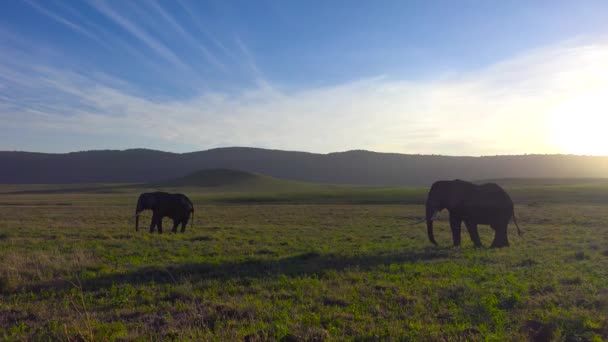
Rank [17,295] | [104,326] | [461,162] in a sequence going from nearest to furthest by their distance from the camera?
[104,326] < [17,295] < [461,162]

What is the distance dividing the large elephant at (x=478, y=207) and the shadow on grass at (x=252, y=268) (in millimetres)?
2236

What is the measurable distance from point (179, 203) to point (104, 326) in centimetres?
1566

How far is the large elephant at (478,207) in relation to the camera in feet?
48.6

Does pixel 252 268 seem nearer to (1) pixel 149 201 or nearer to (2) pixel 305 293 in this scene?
(2) pixel 305 293

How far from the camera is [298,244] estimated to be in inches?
642

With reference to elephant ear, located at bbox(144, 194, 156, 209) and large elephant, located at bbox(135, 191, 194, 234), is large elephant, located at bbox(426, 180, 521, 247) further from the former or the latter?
elephant ear, located at bbox(144, 194, 156, 209)

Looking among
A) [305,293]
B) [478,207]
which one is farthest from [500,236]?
[305,293]

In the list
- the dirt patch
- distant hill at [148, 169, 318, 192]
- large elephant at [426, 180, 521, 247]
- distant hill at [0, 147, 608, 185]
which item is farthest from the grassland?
distant hill at [0, 147, 608, 185]

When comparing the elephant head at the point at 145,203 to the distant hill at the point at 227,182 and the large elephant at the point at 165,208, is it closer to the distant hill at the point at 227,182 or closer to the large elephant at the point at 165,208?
the large elephant at the point at 165,208

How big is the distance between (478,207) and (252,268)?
331 inches

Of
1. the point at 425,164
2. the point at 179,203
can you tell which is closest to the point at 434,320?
the point at 179,203

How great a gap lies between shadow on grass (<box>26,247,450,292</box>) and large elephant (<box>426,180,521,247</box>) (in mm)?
2236

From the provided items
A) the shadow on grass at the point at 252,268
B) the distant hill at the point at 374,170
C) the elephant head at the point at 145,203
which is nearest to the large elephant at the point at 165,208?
the elephant head at the point at 145,203

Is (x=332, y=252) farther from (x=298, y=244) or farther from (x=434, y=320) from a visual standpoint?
(x=434, y=320)
